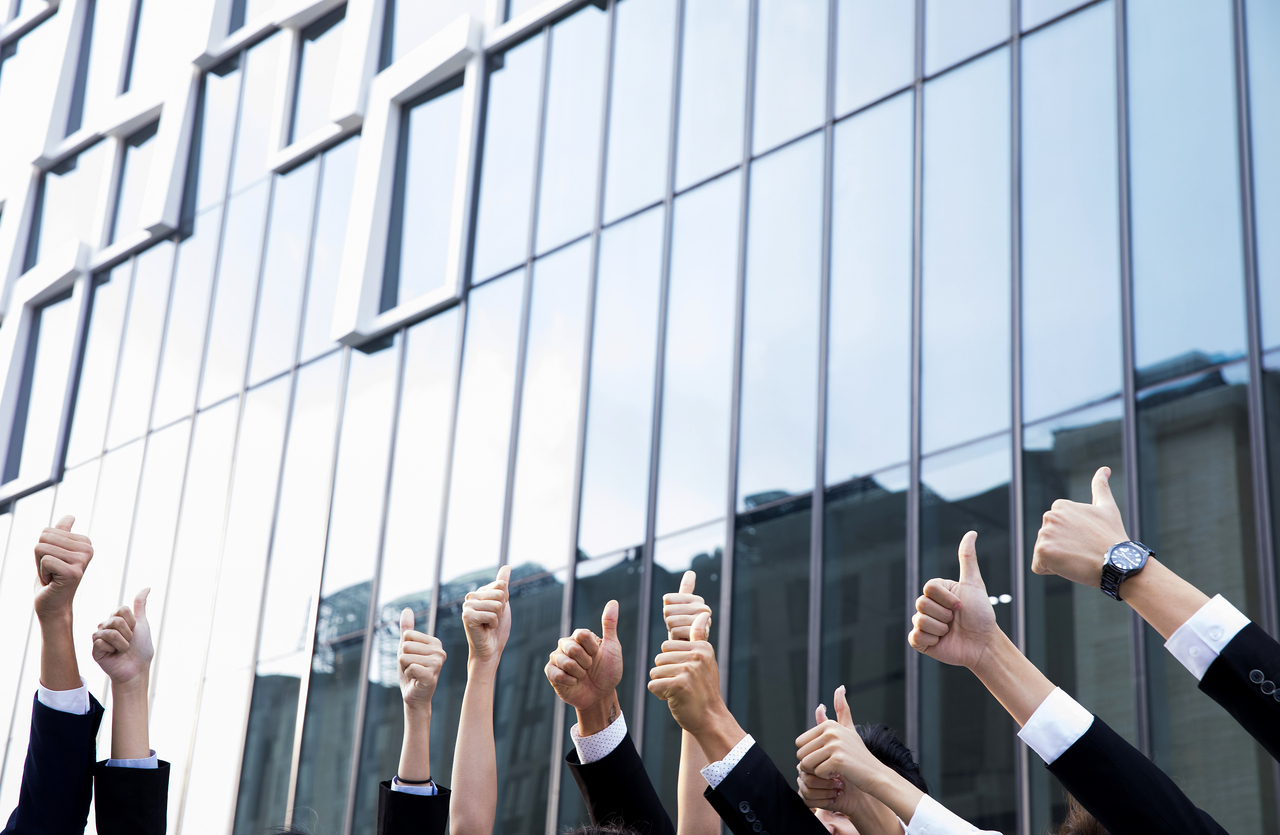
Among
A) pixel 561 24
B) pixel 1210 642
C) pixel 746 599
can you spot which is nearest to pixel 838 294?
pixel 746 599

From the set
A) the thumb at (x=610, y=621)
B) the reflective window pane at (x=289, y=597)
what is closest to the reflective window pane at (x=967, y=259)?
the thumb at (x=610, y=621)

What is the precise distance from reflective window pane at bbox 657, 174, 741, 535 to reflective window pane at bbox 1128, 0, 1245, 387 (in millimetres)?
3215

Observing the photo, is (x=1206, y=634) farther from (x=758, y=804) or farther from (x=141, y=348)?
(x=141, y=348)

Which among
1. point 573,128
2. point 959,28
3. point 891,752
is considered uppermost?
point 573,128

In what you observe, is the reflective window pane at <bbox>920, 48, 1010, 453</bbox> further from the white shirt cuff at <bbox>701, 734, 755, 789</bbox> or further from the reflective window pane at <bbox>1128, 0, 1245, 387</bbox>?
the white shirt cuff at <bbox>701, 734, 755, 789</bbox>

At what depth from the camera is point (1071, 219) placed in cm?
771

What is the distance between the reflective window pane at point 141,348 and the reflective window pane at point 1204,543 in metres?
12.2

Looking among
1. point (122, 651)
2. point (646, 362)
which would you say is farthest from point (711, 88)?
point (122, 651)

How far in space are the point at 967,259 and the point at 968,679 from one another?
2.71 m

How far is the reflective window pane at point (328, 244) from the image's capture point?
538 inches

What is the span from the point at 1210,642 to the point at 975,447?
5.70 metres

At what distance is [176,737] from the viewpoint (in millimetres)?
13359

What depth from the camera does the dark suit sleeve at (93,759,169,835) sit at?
3.05 m

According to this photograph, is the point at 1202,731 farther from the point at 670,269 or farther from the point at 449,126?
the point at 449,126
